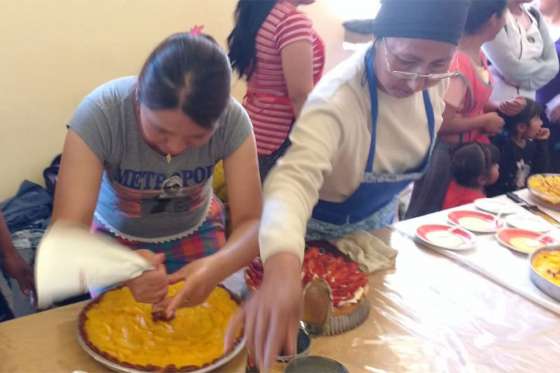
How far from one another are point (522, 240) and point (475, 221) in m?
0.15

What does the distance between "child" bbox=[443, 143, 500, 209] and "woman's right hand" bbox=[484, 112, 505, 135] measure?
0.08 meters

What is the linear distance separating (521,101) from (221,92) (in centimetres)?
176

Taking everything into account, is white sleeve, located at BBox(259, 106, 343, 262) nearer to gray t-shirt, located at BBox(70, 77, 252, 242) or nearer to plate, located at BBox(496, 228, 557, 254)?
gray t-shirt, located at BBox(70, 77, 252, 242)

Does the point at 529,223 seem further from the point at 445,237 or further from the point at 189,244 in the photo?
the point at 189,244

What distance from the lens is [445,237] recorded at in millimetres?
1555

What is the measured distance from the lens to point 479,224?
65.8 inches

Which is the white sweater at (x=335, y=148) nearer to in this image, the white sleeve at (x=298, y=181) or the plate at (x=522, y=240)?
the white sleeve at (x=298, y=181)

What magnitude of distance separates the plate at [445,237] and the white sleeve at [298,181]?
0.44m

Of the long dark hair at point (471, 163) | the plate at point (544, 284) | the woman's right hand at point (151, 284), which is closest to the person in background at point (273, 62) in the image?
the long dark hair at point (471, 163)

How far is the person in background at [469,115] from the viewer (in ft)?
7.29

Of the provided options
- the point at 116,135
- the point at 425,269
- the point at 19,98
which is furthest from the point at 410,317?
the point at 19,98

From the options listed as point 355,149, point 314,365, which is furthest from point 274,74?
point 314,365

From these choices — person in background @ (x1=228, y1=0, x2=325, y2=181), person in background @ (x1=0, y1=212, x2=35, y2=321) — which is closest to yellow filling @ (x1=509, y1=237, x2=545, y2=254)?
person in background @ (x1=228, y1=0, x2=325, y2=181)

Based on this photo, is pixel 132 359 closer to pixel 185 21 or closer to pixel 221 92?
pixel 221 92
